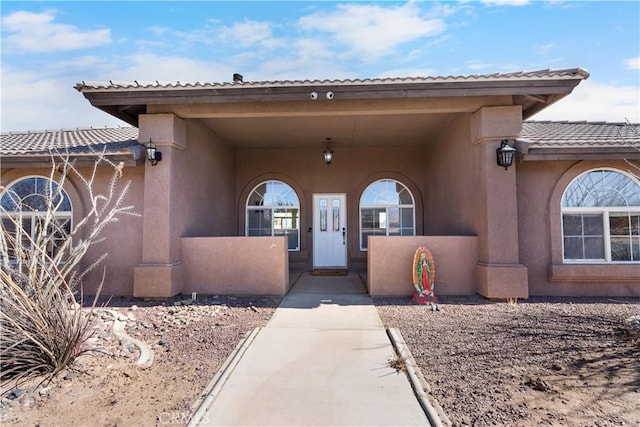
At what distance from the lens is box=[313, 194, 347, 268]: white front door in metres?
10.5

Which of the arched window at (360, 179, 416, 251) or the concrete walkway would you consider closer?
the concrete walkway

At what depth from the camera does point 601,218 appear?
6664 mm

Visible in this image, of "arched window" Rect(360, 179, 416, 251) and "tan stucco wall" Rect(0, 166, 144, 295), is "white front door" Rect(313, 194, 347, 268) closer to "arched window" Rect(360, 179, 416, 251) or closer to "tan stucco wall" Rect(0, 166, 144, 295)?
"arched window" Rect(360, 179, 416, 251)

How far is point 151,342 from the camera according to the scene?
14.3 feet

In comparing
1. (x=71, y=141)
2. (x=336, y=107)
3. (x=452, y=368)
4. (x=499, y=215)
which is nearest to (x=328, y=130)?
(x=336, y=107)

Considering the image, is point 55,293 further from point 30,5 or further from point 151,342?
point 30,5

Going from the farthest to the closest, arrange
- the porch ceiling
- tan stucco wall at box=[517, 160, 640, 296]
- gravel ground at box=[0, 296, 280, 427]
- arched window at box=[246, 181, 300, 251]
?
arched window at box=[246, 181, 300, 251] < the porch ceiling < tan stucco wall at box=[517, 160, 640, 296] < gravel ground at box=[0, 296, 280, 427]

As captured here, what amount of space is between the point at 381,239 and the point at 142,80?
5910mm

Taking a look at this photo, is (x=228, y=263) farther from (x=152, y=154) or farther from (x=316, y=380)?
(x=316, y=380)

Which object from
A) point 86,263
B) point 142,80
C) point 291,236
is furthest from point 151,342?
point 291,236

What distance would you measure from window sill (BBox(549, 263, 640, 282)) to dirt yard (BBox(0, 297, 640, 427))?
821mm

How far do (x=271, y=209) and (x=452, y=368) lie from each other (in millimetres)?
8042

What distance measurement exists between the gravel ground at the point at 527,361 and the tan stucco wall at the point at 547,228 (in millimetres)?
642

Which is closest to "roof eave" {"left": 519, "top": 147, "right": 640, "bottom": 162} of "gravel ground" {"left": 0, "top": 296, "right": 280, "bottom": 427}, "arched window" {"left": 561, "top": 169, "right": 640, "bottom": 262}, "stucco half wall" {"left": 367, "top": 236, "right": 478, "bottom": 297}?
"arched window" {"left": 561, "top": 169, "right": 640, "bottom": 262}
